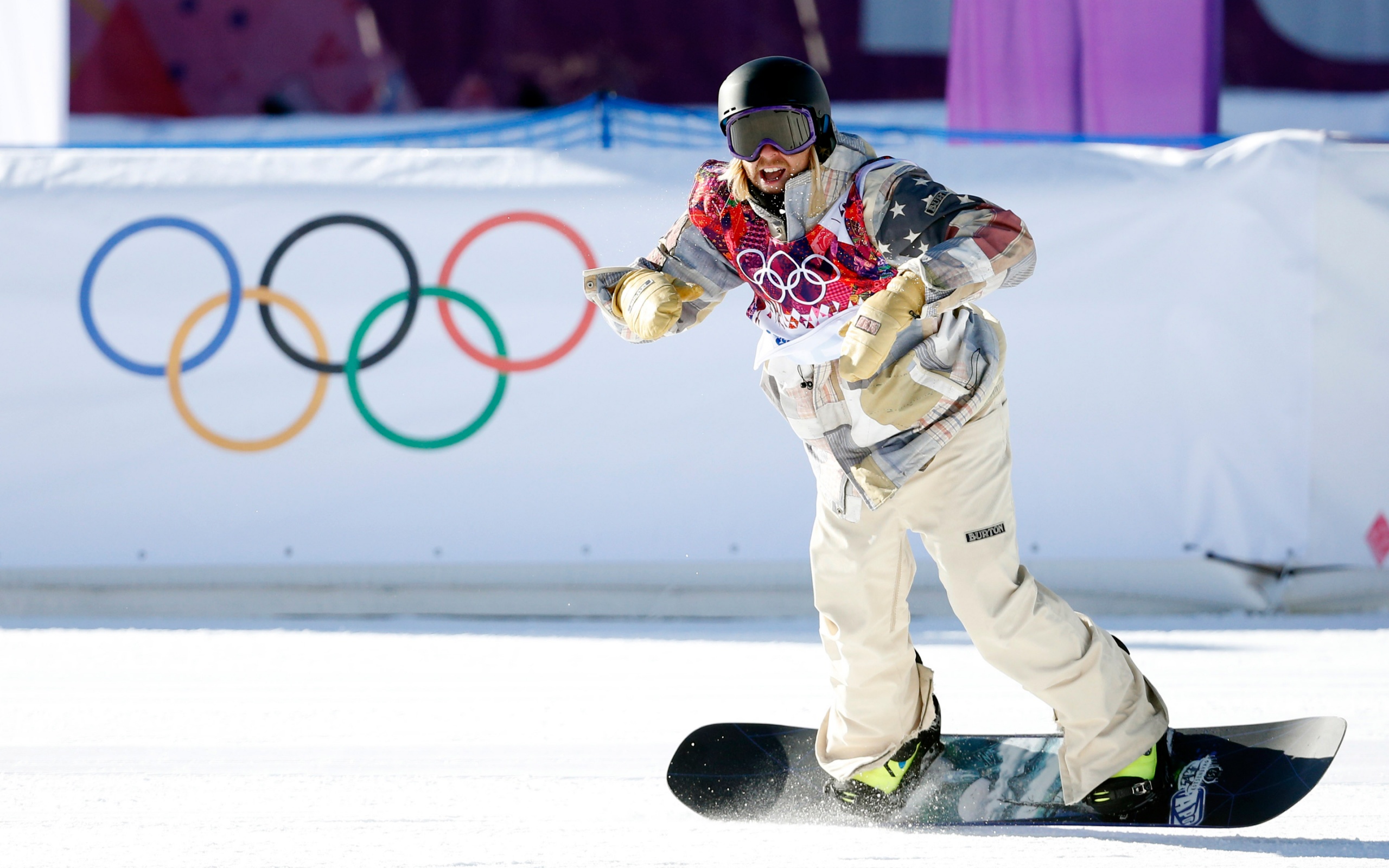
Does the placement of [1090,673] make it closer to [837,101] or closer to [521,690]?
[521,690]

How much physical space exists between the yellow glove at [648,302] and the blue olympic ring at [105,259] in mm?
3144

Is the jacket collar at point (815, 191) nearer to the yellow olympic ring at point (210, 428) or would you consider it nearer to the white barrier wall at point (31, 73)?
the yellow olympic ring at point (210, 428)

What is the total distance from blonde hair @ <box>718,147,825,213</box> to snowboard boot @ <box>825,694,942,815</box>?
47.5 inches

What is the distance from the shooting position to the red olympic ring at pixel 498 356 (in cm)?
532

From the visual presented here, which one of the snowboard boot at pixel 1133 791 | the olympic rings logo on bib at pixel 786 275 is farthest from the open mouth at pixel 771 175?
the snowboard boot at pixel 1133 791

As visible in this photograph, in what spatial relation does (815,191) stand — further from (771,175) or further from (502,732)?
(502,732)

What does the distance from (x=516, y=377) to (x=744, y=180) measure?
2.83 meters

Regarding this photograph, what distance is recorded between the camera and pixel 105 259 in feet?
17.6

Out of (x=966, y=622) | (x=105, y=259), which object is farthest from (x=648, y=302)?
(x=105, y=259)

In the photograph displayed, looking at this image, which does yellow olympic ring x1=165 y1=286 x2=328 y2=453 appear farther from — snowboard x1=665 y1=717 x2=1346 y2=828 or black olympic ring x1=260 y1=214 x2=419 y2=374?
snowboard x1=665 y1=717 x2=1346 y2=828

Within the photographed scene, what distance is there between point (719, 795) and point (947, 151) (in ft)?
10.7

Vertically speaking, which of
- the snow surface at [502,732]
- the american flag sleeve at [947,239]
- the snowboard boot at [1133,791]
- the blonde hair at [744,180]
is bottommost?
the snow surface at [502,732]

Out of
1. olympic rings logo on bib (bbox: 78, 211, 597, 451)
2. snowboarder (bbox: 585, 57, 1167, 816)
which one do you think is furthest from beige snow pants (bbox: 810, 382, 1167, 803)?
olympic rings logo on bib (bbox: 78, 211, 597, 451)

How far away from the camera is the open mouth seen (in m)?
2.56
